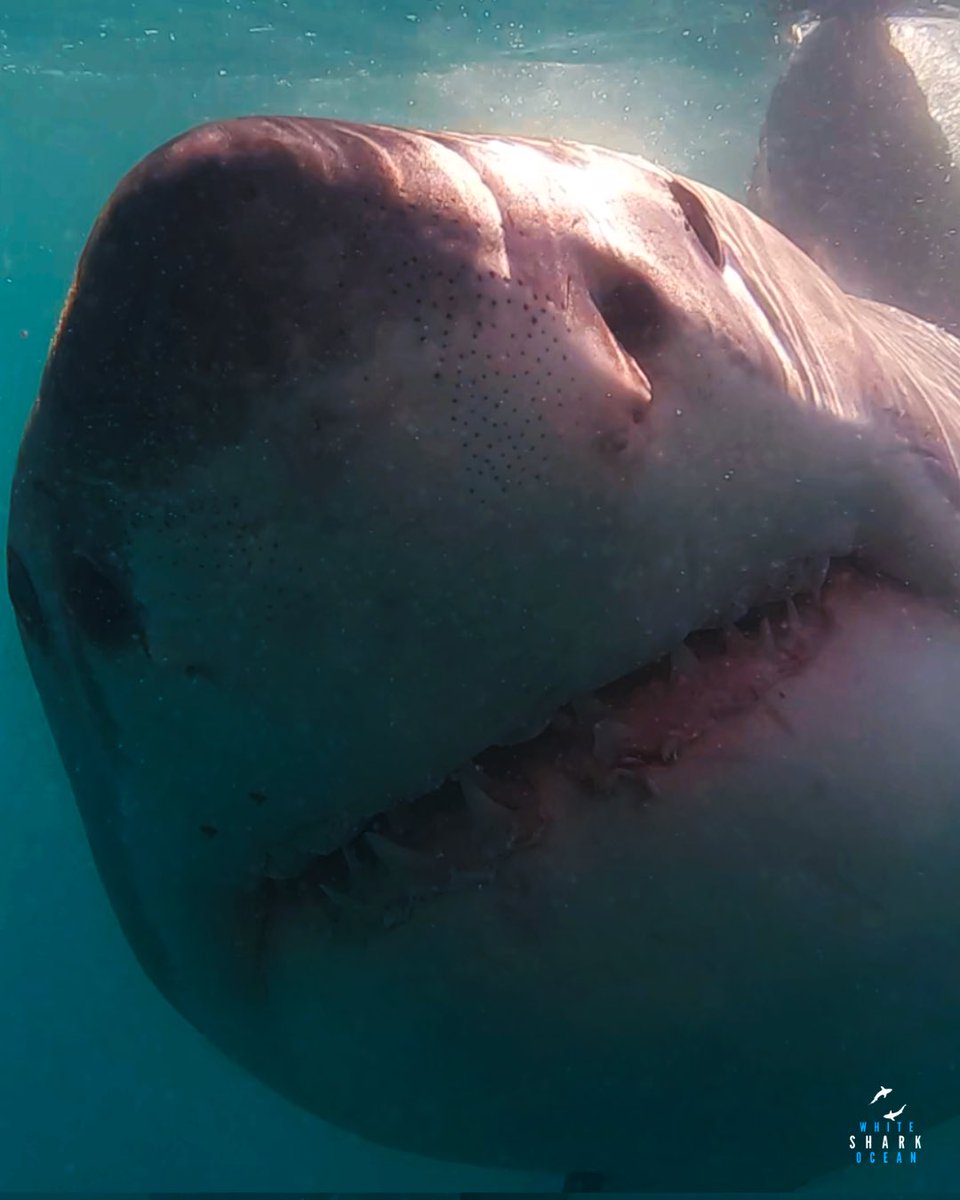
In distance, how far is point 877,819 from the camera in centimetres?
158

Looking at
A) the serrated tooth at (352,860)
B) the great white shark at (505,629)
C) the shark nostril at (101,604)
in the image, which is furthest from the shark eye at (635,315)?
the serrated tooth at (352,860)

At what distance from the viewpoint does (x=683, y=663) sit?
151cm

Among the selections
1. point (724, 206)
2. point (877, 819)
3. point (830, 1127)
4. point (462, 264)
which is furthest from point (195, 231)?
point (830, 1127)

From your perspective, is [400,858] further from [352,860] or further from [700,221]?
[700,221]

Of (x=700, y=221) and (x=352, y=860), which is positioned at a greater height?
(x=700, y=221)

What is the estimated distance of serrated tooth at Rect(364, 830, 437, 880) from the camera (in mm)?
1533

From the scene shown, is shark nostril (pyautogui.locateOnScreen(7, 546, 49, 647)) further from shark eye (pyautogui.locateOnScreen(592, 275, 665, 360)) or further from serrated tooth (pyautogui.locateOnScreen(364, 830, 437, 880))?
shark eye (pyautogui.locateOnScreen(592, 275, 665, 360))

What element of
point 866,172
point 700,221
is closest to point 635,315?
point 700,221

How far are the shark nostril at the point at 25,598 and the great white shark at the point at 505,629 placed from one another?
1 cm

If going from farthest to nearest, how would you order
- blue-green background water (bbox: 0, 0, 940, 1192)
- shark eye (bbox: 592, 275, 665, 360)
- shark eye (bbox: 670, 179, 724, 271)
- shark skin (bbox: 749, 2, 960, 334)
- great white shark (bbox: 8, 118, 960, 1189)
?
blue-green background water (bbox: 0, 0, 940, 1192) < shark skin (bbox: 749, 2, 960, 334) < shark eye (bbox: 670, 179, 724, 271) < shark eye (bbox: 592, 275, 665, 360) < great white shark (bbox: 8, 118, 960, 1189)

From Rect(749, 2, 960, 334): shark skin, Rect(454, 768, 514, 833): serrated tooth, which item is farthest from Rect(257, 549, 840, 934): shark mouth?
Rect(749, 2, 960, 334): shark skin

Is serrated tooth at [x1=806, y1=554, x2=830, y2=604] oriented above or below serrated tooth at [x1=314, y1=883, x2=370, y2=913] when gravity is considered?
above

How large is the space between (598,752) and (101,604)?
0.70m

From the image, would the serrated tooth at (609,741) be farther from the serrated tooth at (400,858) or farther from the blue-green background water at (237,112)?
the blue-green background water at (237,112)
